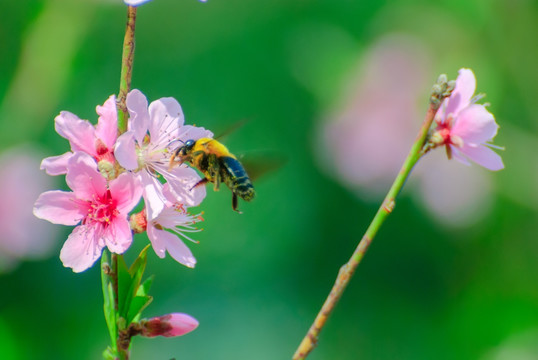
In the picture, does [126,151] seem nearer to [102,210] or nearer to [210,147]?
[102,210]

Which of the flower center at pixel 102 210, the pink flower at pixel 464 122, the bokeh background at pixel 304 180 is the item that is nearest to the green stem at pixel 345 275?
the pink flower at pixel 464 122

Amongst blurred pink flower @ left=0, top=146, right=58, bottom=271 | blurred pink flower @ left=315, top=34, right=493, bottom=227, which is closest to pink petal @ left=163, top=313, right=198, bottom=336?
blurred pink flower @ left=0, top=146, right=58, bottom=271

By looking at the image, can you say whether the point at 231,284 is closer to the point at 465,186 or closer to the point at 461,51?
the point at 465,186

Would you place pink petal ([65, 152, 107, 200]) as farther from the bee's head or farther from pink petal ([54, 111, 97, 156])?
the bee's head

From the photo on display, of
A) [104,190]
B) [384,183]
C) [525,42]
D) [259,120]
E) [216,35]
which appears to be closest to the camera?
[104,190]

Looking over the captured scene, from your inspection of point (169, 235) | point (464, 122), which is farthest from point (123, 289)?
point (464, 122)

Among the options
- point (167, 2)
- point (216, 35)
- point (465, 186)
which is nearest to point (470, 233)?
point (465, 186)
